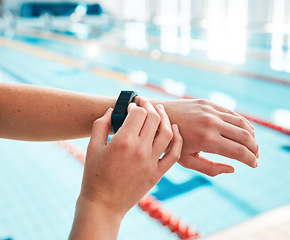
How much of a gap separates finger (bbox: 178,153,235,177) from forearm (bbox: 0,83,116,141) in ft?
1.00

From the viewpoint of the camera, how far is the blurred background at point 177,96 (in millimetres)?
1985

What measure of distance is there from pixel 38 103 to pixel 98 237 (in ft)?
1.73

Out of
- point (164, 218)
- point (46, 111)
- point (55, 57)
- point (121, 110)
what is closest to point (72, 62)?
point (55, 57)

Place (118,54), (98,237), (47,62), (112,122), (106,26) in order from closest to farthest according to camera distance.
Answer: (98,237)
(112,122)
(47,62)
(118,54)
(106,26)

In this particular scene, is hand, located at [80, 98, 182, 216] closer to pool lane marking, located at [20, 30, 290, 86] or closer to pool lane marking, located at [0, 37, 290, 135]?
pool lane marking, located at [0, 37, 290, 135]

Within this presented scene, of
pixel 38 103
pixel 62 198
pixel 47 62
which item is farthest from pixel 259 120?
pixel 47 62

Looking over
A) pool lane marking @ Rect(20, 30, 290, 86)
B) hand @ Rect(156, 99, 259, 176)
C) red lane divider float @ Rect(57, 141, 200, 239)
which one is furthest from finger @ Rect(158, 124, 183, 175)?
pool lane marking @ Rect(20, 30, 290, 86)

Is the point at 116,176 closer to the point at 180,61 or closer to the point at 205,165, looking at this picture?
the point at 205,165

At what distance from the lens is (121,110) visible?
2.87 feet

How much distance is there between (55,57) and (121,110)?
677 cm

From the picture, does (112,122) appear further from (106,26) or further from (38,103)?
(106,26)

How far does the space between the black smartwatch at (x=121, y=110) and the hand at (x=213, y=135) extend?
0.13 meters

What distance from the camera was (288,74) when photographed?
5277 mm

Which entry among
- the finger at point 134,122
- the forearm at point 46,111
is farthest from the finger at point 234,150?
the forearm at point 46,111
